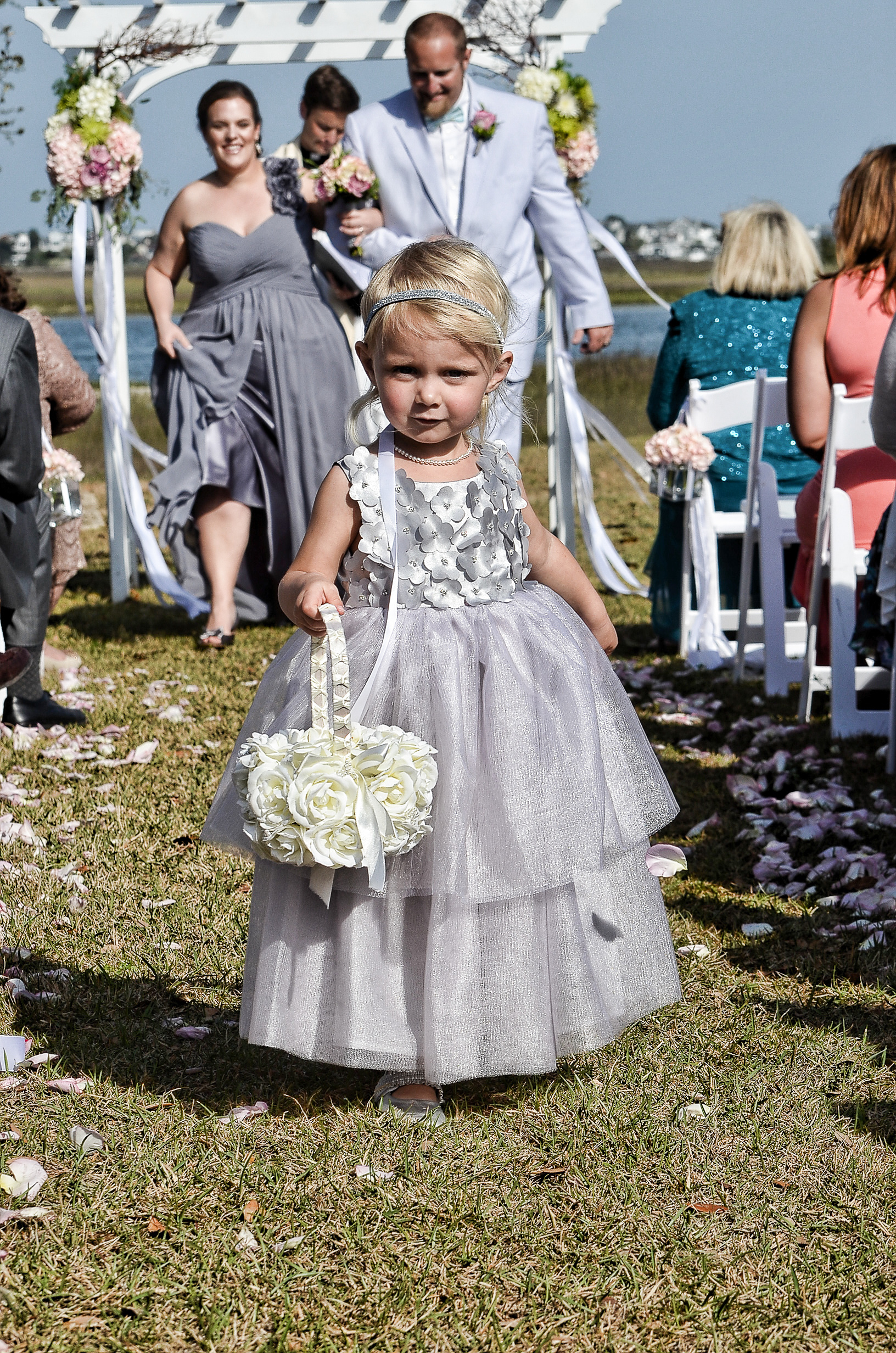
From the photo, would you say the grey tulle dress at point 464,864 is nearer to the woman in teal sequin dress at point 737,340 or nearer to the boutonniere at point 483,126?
the woman in teal sequin dress at point 737,340

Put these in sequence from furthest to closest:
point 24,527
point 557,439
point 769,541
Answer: point 557,439 → point 769,541 → point 24,527

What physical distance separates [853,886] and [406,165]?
192 inches

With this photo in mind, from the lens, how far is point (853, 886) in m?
4.29

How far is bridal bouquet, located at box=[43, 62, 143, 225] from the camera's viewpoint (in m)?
8.79

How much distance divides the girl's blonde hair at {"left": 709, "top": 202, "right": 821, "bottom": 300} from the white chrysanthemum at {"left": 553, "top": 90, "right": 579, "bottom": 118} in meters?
2.00

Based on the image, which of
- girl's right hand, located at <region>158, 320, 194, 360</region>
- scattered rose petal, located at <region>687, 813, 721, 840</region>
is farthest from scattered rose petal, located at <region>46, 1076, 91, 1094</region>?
girl's right hand, located at <region>158, 320, 194, 360</region>

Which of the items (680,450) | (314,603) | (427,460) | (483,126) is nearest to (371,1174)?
(314,603)

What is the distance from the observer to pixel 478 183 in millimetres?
7695

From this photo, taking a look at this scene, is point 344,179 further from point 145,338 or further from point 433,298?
point 145,338

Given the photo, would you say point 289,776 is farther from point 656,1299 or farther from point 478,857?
point 656,1299

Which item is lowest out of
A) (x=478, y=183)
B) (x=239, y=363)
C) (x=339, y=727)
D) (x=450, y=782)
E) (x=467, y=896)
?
(x=467, y=896)

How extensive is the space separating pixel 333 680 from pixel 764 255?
5669 millimetres

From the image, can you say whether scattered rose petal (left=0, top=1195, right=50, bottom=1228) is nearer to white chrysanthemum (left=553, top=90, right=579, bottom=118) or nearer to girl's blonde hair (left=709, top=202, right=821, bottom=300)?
girl's blonde hair (left=709, top=202, right=821, bottom=300)

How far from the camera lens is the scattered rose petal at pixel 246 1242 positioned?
2.54 m
